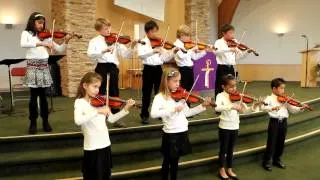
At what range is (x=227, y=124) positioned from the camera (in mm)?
4414

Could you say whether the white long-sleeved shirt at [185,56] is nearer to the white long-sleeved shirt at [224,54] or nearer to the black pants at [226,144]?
the white long-sleeved shirt at [224,54]

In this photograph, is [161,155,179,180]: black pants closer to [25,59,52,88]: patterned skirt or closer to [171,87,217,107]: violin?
[171,87,217,107]: violin

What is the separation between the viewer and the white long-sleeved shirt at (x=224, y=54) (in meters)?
5.43

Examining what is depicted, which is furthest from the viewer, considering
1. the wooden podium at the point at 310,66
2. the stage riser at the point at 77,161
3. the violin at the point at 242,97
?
the wooden podium at the point at 310,66

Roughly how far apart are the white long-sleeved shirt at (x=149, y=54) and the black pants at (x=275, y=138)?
4.98 feet

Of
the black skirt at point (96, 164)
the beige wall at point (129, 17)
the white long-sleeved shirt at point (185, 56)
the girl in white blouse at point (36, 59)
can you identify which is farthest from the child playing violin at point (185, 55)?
the beige wall at point (129, 17)

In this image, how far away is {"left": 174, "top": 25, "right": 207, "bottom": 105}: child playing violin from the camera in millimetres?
5203

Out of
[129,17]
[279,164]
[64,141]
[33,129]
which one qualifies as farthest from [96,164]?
[129,17]

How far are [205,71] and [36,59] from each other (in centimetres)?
380

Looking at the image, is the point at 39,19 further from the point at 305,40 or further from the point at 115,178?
the point at 305,40

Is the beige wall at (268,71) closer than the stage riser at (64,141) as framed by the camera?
No

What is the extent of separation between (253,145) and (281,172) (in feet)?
2.20

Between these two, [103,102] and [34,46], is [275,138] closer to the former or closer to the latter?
[103,102]

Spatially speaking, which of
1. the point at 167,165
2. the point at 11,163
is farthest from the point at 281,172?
the point at 11,163
